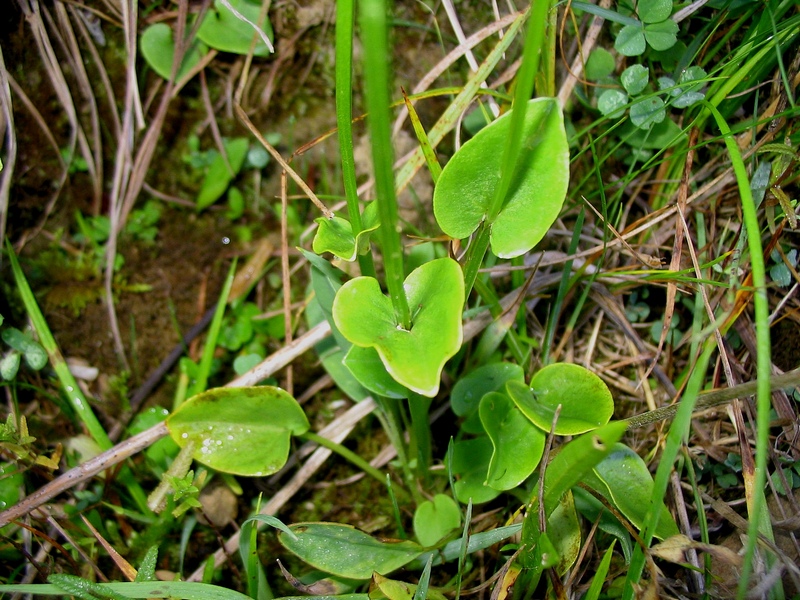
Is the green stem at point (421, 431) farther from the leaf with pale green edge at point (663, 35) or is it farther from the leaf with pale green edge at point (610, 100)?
the leaf with pale green edge at point (663, 35)

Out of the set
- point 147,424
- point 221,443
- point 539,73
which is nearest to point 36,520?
point 147,424

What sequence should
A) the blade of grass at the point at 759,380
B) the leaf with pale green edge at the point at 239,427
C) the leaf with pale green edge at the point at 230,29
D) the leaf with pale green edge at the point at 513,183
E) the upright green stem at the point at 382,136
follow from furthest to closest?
the leaf with pale green edge at the point at 230,29 < the leaf with pale green edge at the point at 239,427 < the leaf with pale green edge at the point at 513,183 < the blade of grass at the point at 759,380 < the upright green stem at the point at 382,136

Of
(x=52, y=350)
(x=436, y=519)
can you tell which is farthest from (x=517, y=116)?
(x=52, y=350)

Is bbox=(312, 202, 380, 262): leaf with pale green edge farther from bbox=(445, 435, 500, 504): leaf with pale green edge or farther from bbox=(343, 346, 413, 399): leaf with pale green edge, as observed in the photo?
bbox=(445, 435, 500, 504): leaf with pale green edge

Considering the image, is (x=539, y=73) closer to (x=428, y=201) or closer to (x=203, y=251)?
(x=428, y=201)

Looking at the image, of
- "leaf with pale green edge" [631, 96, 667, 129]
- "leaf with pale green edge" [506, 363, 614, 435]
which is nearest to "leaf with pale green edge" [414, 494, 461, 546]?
"leaf with pale green edge" [506, 363, 614, 435]

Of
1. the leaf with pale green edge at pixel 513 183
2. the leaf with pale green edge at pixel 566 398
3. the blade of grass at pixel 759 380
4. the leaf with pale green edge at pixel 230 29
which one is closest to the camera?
the blade of grass at pixel 759 380

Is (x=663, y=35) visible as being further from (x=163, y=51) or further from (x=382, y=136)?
(x=163, y=51)

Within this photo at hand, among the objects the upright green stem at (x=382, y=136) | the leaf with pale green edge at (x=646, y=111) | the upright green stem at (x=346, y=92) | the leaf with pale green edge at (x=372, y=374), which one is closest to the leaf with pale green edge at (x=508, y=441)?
the leaf with pale green edge at (x=372, y=374)
